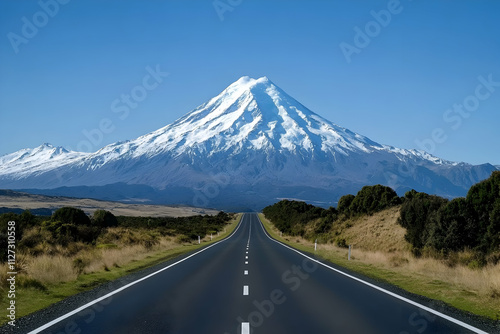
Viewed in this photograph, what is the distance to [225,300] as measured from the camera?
466 inches

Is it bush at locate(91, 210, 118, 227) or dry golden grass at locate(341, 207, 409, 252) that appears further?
bush at locate(91, 210, 118, 227)

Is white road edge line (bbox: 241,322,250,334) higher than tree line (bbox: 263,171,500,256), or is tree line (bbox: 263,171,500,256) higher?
tree line (bbox: 263,171,500,256)

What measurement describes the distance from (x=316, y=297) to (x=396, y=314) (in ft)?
8.63

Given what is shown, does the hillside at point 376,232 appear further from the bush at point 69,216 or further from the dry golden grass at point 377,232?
the bush at point 69,216

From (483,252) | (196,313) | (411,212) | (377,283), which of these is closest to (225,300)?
(196,313)

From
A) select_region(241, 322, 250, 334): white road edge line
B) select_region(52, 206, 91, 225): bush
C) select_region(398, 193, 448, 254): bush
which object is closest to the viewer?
select_region(241, 322, 250, 334): white road edge line

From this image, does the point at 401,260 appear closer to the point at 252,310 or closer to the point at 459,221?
the point at 459,221

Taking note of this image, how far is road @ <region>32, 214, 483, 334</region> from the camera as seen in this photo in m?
8.74

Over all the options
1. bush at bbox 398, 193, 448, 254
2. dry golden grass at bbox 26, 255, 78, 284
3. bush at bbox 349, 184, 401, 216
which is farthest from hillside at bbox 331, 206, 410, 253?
dry golden grass at bbox 26, 255, 78, 284

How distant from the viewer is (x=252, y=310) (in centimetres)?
1051

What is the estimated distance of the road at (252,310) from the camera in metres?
8.74

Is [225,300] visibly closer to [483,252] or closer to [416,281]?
[416,281]

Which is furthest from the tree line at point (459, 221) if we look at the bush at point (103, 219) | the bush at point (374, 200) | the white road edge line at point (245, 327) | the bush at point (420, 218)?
the bush at point (103, 219)

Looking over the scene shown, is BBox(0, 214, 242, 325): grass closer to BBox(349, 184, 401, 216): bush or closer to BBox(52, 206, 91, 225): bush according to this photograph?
BBox(52, 206, 91, 225): bush
